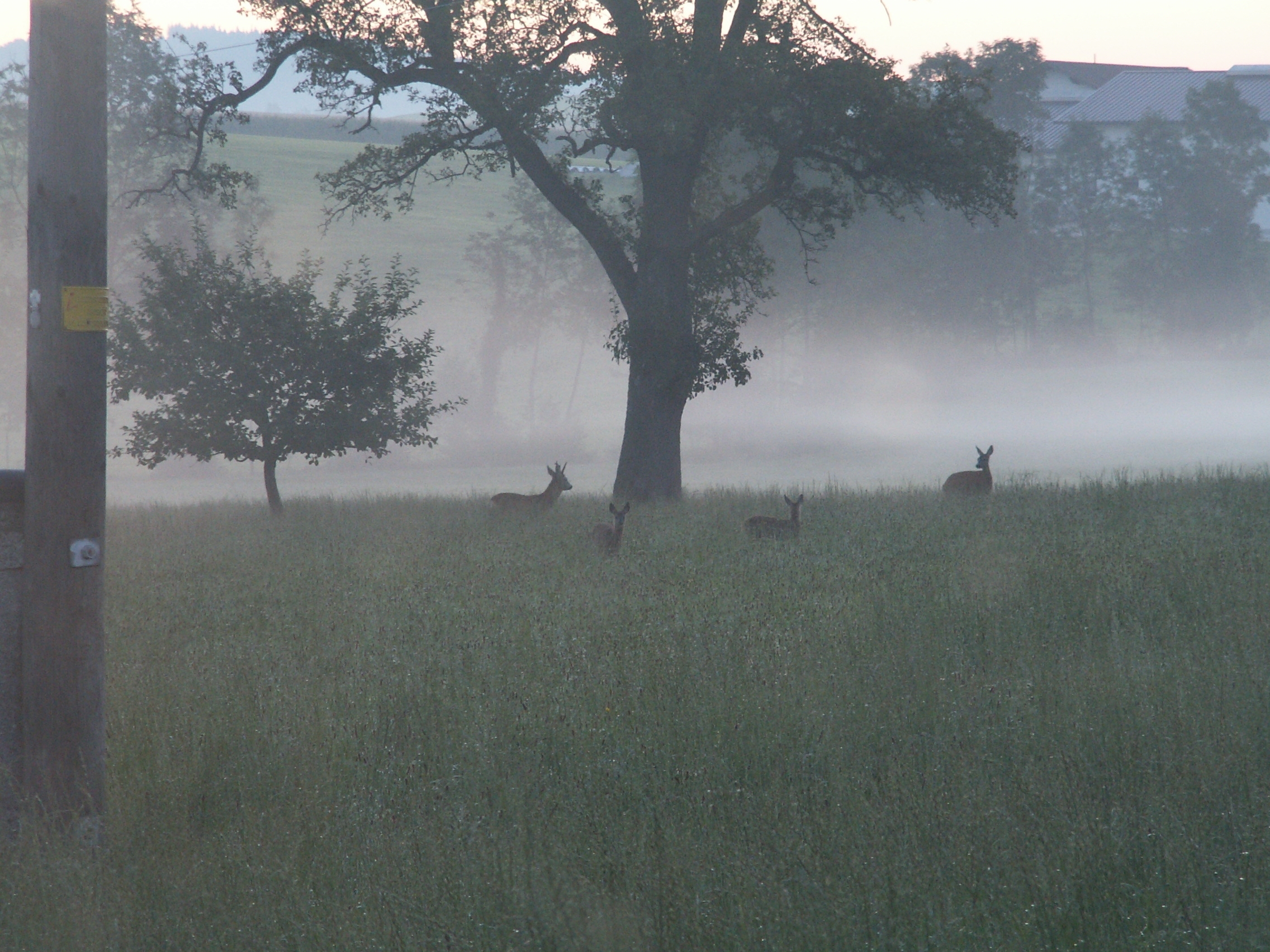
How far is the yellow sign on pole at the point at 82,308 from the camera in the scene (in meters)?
4.68

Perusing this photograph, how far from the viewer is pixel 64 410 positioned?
4707 millimetres

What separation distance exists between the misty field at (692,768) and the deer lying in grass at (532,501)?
7.23 metres

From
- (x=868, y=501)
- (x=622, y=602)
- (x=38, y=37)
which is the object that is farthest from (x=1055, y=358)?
(x=38, y=37)

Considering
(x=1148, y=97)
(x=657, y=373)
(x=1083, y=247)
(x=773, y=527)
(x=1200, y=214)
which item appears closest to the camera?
(x=773, y=527)

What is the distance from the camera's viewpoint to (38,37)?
4.62 metres

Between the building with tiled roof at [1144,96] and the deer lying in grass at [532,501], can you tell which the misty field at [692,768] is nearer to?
the deer lying in grass at [532,501]

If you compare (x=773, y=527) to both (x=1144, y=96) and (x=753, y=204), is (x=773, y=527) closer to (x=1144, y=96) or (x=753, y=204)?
(x=753, y=204)

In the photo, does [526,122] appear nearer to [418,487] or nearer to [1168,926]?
[1168,926]

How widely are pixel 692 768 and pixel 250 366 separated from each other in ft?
53.1

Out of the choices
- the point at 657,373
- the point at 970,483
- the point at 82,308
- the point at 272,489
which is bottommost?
the point at 970,483

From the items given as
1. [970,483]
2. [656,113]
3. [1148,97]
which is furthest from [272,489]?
[1148,97]

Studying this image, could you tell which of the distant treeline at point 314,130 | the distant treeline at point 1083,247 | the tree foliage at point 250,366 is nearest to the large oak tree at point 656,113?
the tree foliage at point 250,366

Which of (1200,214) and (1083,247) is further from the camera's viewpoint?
(1083,247)

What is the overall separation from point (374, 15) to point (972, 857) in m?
18.1
